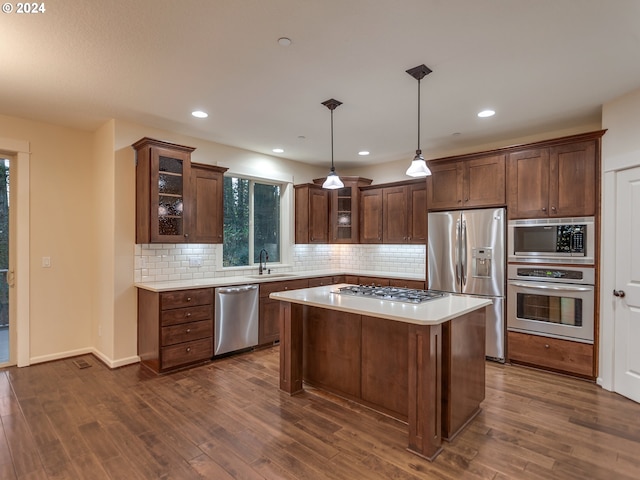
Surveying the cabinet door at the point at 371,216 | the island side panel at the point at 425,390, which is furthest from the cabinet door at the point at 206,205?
the island side panel at the point at 425,390

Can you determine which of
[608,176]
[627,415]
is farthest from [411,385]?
[608,176]

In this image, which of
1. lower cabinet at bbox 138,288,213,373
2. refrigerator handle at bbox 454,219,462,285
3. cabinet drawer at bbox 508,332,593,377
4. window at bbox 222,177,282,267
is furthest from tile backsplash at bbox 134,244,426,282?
cabinet drawer at bbox 508,332,593,377

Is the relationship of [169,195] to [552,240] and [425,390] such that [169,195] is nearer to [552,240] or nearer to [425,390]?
[425,390]

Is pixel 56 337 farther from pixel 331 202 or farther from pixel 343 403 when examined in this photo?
pixel 331 202

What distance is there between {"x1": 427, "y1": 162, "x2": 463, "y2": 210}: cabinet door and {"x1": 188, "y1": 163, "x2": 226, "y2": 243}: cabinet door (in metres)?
2.87

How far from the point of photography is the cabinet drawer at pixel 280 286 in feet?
15.6

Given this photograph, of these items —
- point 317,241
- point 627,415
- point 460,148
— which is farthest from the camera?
point 317,241

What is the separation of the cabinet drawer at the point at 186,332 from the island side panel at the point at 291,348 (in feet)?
4.11

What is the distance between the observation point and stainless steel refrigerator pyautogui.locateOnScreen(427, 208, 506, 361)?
4.25m

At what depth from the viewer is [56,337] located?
429cm

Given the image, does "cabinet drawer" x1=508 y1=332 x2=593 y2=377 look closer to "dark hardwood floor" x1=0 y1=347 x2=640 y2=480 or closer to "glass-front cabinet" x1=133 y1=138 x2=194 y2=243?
"dark hardwood floor" x1=0 y1=347 x2=640 y2=480

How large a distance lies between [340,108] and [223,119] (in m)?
1.34

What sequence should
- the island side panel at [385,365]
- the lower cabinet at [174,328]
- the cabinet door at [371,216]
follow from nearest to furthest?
the island side panel at [385,365] → the lower cabinet at [174,328] → the cabinet door at [371,216]

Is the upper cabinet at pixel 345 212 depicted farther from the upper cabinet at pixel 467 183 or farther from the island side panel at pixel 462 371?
the island side panel at pixel 462 371
